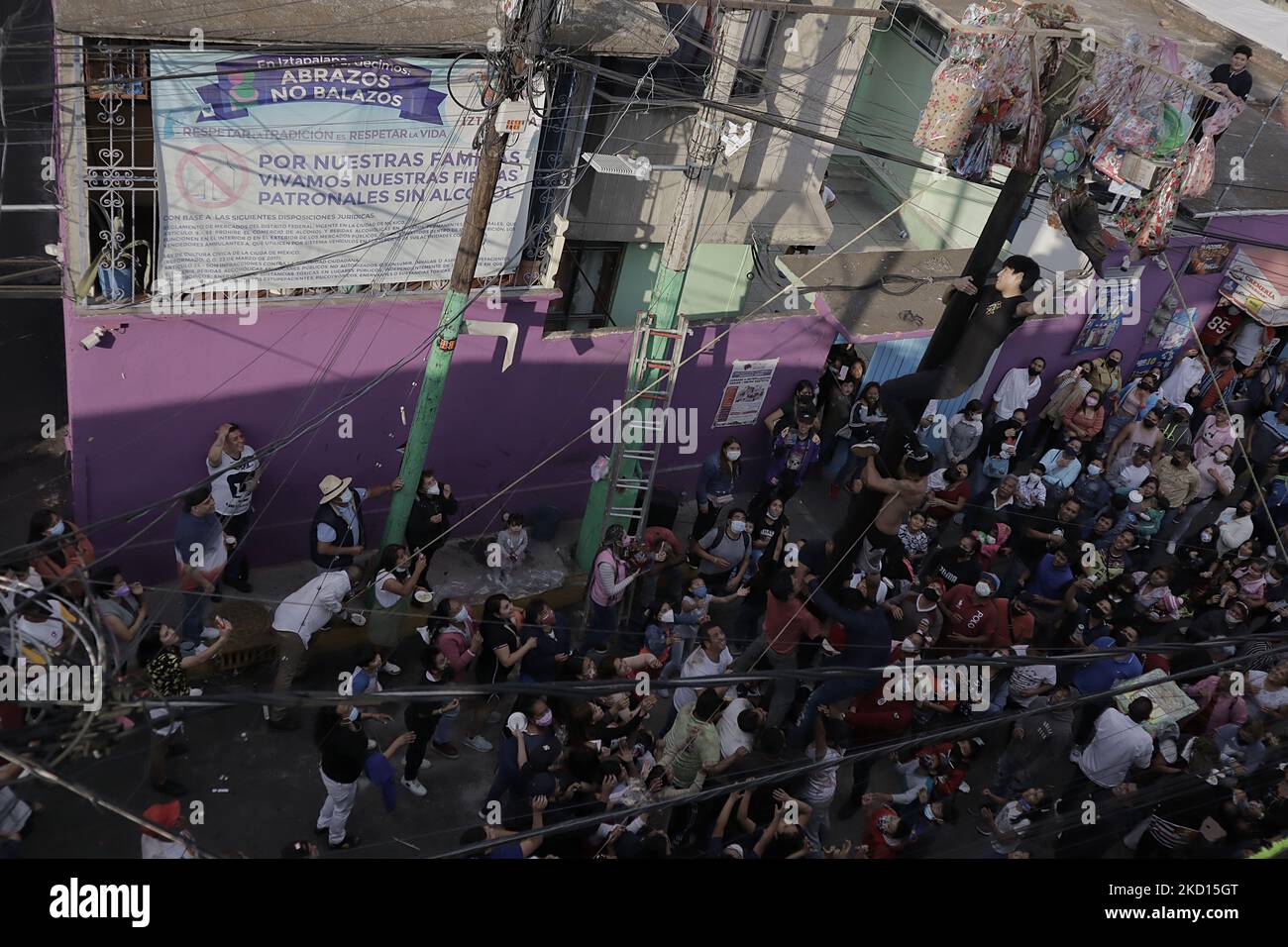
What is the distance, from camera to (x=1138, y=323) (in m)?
16.7

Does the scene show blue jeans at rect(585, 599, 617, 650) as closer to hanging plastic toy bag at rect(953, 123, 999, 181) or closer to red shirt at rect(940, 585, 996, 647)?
red shirt at rect(940, 585, 996, 647)

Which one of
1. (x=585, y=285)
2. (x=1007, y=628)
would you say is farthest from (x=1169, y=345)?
(x=585, y=285)

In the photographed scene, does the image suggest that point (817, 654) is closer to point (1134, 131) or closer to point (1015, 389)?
point (1134, 131)

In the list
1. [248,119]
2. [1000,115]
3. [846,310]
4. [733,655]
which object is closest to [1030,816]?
[733,655]

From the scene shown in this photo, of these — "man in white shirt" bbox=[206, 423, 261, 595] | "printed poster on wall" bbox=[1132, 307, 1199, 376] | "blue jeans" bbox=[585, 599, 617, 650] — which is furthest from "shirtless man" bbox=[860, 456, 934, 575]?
"printed poster on wall" bbox=[1132, 307, 1199, 376]

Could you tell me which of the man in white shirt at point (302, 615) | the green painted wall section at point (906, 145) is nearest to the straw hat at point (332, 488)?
the man in white shirt at point (302, 615)

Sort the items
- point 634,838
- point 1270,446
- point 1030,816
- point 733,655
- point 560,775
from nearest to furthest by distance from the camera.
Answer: point 634,838 → point 560,775 → point 1030,816 → point 733,655 → point 1270,446

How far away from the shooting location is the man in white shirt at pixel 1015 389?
15.1m

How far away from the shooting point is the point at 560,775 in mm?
8609

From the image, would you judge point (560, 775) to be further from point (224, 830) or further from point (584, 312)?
point (584, 312)

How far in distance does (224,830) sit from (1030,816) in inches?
247

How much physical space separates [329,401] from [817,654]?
5.11 metres

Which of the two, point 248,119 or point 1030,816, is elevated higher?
point 248,119

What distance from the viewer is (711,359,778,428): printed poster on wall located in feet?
43.5
